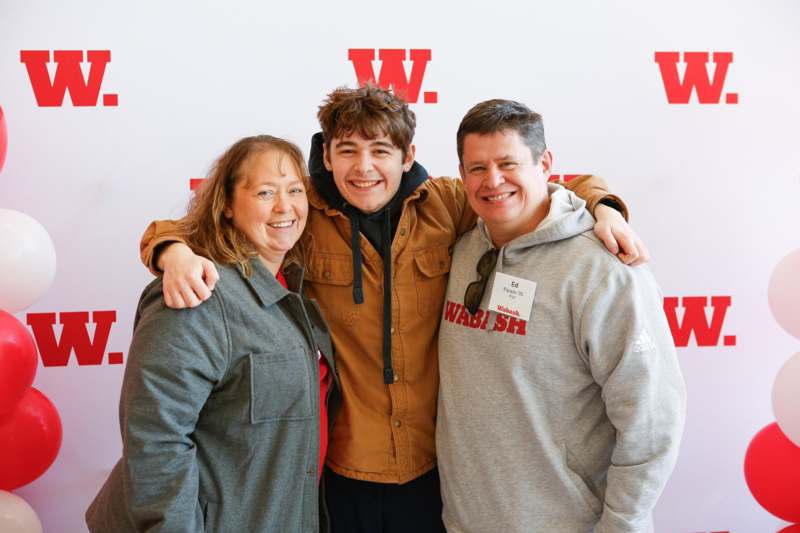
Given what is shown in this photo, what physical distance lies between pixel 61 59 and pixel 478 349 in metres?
1.82

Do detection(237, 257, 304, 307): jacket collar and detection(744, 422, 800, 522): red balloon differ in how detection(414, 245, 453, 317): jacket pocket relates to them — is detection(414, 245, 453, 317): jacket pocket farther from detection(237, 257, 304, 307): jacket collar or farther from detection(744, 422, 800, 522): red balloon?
detection(744, 422, 800, 522): red balloon

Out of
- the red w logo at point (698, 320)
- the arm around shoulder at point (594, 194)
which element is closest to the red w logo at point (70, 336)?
the arm around shoulder at point (594, 194)

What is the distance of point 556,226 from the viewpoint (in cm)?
151

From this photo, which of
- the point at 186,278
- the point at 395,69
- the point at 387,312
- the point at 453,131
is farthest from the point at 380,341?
the point at 395,69

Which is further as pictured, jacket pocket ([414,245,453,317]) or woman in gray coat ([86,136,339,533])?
jacket pocket ([414,245,453,317])

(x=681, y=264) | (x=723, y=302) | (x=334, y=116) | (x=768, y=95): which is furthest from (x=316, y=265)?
(x=768, y=95)

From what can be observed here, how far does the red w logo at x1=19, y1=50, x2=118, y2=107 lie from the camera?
91.9 inches

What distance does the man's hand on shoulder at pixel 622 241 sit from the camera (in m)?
1.47

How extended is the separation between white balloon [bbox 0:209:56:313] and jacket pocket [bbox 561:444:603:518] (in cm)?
160

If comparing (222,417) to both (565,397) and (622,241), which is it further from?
(622,241)

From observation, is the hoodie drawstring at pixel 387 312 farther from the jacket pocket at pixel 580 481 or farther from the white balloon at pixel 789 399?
the white balloon at pixel 789 399

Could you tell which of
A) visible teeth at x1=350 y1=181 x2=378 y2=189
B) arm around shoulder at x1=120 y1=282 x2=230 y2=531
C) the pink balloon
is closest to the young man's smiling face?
visible teeth at x1=350 y1=181 x2=378 y2=189

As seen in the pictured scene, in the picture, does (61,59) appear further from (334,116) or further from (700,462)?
(700,462)

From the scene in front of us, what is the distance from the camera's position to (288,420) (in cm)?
147
